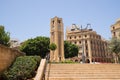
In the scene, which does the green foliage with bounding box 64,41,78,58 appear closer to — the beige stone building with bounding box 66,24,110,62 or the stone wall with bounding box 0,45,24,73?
the beige stone building with bounding box 66,24,110,62

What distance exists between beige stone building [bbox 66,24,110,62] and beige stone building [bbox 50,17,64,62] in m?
13.0

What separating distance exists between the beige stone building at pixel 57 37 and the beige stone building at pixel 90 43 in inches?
512

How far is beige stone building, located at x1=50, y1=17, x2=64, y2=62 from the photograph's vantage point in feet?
202

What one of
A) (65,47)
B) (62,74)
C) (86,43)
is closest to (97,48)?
(86,43)

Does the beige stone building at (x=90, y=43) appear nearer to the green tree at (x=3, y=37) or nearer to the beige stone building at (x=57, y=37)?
the beige stone building at (x=57, y=37)

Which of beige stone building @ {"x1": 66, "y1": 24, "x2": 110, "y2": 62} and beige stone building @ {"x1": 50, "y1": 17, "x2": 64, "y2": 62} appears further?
beige stone building @ {"x1": 66, "y1": 24, "x2": 110, "y2": 62}

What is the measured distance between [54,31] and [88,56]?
21638 millimetres

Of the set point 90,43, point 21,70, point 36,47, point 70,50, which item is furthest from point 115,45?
point 90,43

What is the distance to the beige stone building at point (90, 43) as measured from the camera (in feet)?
261

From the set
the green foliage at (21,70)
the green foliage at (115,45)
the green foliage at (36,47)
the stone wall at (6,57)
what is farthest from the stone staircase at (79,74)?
the green foliage at (36,47)

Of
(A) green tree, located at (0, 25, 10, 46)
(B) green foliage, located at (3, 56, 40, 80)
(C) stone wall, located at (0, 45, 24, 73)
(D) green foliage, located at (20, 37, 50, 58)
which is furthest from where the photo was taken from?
(D) green foliage, located at (20, 37, 50, 58)

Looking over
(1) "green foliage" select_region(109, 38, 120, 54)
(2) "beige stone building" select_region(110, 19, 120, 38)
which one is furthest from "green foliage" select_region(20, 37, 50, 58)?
(1) "green foliage" select_region(109, 38, 120, 54)

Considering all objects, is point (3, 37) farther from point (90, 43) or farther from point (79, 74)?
point (90, 43)

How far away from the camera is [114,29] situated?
60594 mm
